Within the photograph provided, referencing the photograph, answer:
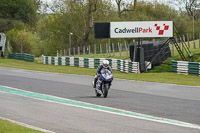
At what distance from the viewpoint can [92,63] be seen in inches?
1665

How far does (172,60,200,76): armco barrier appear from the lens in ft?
102

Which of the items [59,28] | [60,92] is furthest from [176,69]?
[59,28]

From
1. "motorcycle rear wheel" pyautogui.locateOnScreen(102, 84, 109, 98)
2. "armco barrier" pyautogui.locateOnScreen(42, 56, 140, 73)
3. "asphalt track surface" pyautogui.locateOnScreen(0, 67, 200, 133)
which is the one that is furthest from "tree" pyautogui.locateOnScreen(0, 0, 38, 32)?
"motorcycle rear wheel" pyautogui.locateOnScreen(102, 84, 109, 98)

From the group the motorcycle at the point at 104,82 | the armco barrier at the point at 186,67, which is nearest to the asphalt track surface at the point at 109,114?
the motorcycle at the point at 104,82

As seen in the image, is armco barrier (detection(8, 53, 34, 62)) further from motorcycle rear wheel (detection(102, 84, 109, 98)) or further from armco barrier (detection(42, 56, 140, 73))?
motorcycle rear wheel (detection(102, 84, 109, 98))

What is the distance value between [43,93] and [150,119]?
836cm

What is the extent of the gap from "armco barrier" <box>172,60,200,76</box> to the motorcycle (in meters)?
15.2

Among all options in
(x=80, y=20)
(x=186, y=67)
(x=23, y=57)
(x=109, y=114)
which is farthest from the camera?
(x=80, y=20)

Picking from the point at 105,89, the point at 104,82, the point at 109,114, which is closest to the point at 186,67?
the point at 105,89

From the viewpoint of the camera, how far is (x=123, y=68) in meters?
36.2

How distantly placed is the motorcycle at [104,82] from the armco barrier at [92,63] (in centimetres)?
1680

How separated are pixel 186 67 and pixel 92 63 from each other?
12.1 meters

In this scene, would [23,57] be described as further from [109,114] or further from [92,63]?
[109,114]

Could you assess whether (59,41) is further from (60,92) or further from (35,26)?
(60,92)
